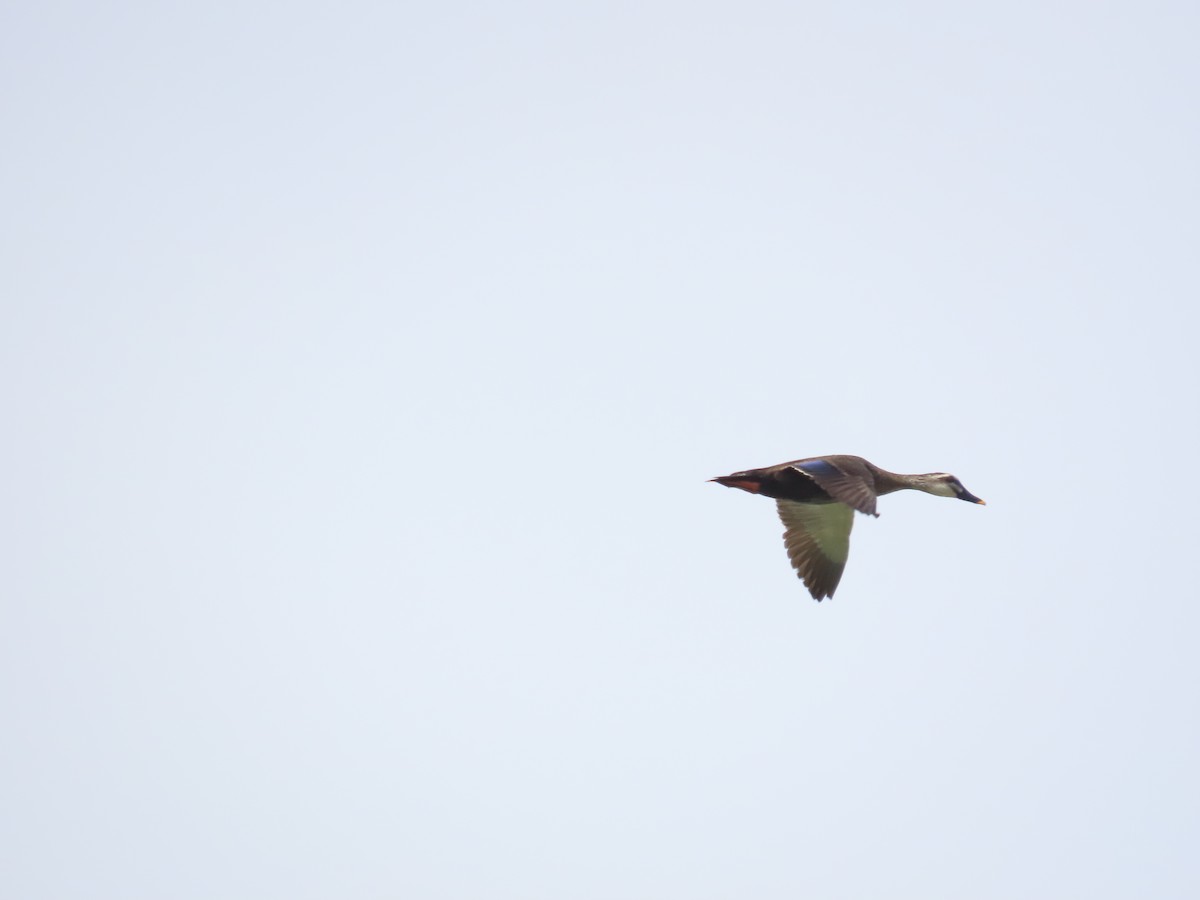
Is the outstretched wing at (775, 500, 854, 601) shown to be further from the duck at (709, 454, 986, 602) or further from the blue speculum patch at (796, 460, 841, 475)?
the blue speculum patch at (796, 460, 841, 475)

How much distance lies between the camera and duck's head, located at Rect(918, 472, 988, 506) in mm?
24266

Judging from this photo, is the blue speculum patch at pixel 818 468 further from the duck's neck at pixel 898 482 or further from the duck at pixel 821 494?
the duck's neck at pixel 898 482

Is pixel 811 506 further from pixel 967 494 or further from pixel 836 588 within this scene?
pixel 967 494

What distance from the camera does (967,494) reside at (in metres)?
24.7

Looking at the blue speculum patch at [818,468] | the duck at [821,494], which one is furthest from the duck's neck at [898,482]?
the blue speculum patch at [818,468]

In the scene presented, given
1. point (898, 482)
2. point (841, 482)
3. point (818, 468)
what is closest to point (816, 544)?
point (898, 482)

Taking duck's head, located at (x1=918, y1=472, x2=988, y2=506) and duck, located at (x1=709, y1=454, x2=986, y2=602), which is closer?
duck, located at (x1=709, y1=454, x2=986, y2=602)

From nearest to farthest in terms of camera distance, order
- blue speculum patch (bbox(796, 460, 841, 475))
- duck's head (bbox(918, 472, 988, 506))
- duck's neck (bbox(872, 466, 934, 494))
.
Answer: blue speculum patch (bbox(796, 460, 841, 475)) → duck's neck (bbox(872, 466, 934, 494)) → duck's head (bbox(918, 472, 988, 506))

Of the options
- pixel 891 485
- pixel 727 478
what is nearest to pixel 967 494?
pixel 891 485

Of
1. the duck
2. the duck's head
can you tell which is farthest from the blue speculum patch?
the duck's head

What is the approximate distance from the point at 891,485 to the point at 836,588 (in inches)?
65.3

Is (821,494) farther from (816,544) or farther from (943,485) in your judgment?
(943,485)

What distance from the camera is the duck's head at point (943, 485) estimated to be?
2427 centimetres

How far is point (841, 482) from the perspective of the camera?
2109 centimetres
